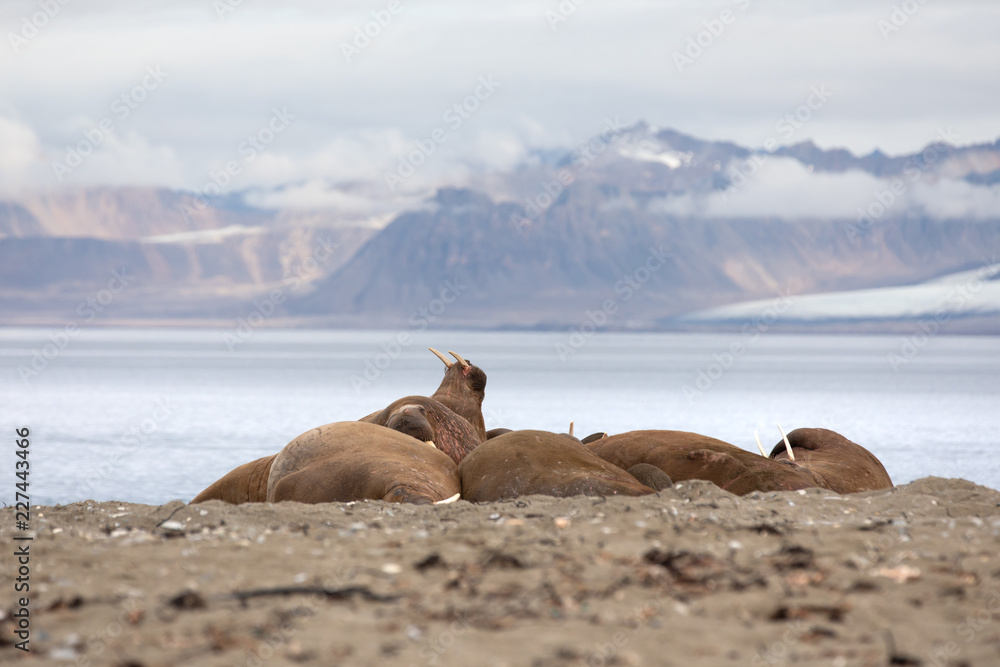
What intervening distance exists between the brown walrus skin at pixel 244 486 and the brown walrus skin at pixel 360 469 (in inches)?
27.6

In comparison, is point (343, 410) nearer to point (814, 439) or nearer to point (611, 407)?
point (611, 407)

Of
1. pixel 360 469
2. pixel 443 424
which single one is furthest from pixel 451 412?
pixel 360 469

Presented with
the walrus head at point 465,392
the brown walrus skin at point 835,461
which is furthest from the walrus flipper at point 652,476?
the walrus head at point 465,392

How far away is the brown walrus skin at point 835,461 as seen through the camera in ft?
38.5

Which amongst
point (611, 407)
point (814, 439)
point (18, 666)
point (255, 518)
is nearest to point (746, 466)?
point (814, 439)

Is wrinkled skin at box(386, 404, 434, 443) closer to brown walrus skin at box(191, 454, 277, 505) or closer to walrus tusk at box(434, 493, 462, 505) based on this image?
brown walrus skin at box(191, 454, 277, 505)

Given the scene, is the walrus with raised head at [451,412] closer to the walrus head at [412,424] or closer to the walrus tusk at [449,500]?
the walrus head at [412,424]

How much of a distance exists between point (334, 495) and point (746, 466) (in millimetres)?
4192

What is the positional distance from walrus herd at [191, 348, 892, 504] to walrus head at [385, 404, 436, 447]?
0.01 meters

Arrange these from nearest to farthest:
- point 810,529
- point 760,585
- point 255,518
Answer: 1. point 760,585
2. point 810,529
3. point 255,518

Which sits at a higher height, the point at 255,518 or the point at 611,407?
the point at 611,407

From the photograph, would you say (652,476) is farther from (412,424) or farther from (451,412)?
(451,412)

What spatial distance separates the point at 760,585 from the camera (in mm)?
5590

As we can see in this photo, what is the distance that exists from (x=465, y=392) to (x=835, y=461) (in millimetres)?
4839
